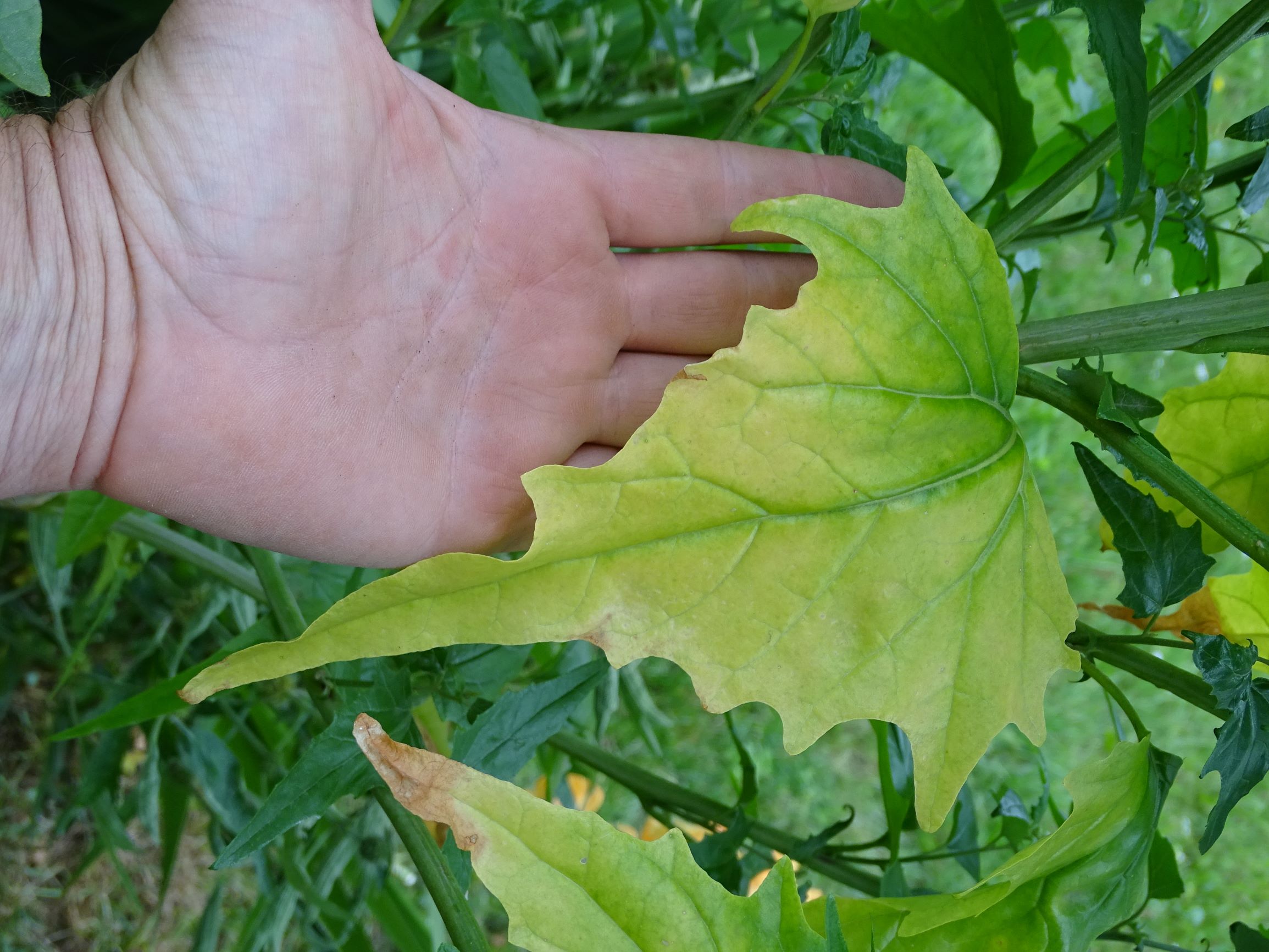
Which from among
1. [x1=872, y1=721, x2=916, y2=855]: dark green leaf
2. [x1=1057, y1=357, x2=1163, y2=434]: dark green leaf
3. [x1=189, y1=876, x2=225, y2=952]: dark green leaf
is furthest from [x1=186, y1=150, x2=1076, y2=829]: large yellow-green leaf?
[x1=189, y1=876, x2=225, y2=952]: dark green leaf

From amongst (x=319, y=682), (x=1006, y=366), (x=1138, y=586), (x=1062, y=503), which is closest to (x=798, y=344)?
(x=1006, y=366)

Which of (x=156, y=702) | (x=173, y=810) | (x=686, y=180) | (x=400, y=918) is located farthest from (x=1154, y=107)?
(x=173, y=810)

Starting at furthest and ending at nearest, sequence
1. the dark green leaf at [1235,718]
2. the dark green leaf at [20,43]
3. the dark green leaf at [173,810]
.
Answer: the dark green leaf at [173,810]
the dark green leaf at [1235,718]
the dark green leaf at [20,43]

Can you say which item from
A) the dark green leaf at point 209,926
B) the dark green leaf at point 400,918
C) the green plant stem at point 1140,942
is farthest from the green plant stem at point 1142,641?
the dark green leaf at point 209,926

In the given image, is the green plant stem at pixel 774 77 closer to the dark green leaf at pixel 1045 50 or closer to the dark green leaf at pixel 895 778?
the dark green leaf at pixel 1045 50

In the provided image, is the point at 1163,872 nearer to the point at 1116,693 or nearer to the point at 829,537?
the point at 1116,693

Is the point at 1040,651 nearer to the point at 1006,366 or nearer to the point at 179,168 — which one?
the point at 1006,366
